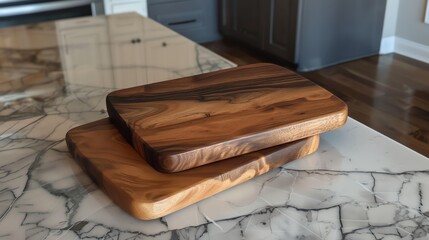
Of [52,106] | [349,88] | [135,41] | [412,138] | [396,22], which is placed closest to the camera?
[52,106]

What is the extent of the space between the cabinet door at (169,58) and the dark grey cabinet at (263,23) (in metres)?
2.13

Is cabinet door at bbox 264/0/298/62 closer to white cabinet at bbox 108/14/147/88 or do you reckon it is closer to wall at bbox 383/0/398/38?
wall at bbox 383/0/398/38

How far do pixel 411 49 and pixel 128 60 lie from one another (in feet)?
10.2

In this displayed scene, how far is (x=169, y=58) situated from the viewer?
1331mm

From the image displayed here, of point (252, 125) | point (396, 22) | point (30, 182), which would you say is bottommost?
point (396, 22)

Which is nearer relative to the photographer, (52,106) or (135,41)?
(52,106)

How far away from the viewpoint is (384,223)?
675mm

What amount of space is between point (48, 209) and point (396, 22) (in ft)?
12.3

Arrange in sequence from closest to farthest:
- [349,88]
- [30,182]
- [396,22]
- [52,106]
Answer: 1. [30,182]
2. [52,106]
3. [349,88]
4. [396,22]

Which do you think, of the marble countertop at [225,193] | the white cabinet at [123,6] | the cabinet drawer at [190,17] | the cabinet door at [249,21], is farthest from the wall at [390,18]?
the marble countertop at [225,193]

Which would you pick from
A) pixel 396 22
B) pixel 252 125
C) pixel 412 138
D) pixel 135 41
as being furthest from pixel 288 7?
pixel 252 125

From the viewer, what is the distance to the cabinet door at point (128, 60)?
1.20 m

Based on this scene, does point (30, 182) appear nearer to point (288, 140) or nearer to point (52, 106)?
point (52, 106)

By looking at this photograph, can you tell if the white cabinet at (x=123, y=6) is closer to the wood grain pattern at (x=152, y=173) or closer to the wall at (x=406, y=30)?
the wall at (x=406, y=30)
